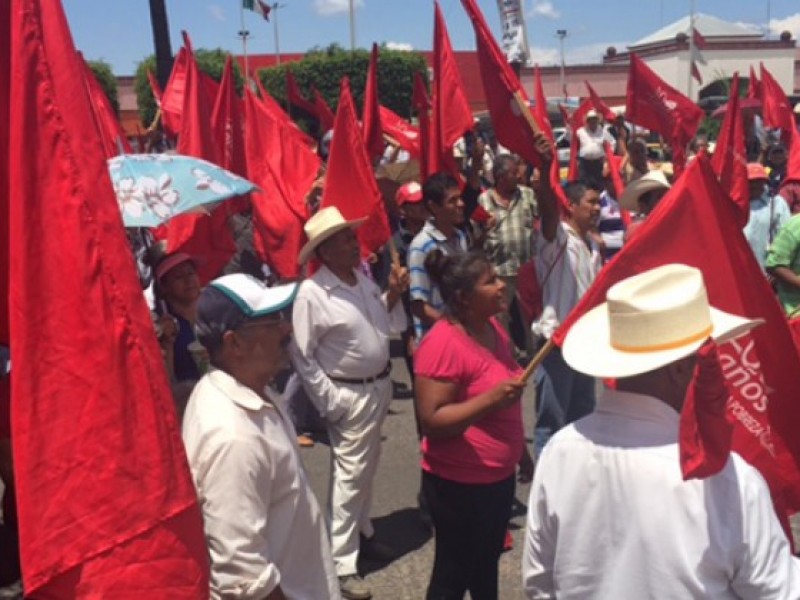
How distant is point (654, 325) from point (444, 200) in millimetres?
3289

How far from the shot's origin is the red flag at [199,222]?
4.78 meters

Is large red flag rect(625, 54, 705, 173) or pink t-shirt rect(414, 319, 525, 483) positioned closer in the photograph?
pink t-shirt rect(414, 319, 525, 483)

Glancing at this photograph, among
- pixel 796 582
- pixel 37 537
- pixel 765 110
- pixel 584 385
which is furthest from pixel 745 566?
pixel 765 110

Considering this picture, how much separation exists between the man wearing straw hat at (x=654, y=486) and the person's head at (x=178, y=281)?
2236mm

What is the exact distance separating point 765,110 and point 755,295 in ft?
25.8

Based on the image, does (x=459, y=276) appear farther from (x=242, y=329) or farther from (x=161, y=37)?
(x=161, y=37)

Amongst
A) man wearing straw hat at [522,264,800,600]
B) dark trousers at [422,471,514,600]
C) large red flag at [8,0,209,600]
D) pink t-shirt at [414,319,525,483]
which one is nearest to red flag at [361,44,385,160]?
pink t-shirt at [414,319,525,483]

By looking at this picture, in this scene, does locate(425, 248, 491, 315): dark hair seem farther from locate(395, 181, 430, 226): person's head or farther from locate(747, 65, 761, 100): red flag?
locate(747, 65, 761, 100): red flag

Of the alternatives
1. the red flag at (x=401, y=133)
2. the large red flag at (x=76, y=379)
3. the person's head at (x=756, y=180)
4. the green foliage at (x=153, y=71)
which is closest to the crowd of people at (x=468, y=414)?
the large red flag at (x=76, y=379)

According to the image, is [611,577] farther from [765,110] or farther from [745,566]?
[765,110]

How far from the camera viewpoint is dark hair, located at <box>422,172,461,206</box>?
5.21 m

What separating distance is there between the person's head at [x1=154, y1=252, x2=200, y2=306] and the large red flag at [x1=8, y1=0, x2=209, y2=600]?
2.31 metres

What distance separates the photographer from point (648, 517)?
201 cm

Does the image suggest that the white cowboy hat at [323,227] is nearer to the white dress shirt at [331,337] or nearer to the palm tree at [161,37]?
the white dress shirt at [331,337]
